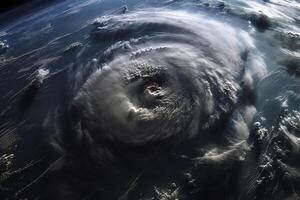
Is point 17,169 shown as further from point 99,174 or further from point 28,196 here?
point 99,174

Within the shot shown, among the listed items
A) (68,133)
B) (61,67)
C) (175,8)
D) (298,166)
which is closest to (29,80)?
(61,67)

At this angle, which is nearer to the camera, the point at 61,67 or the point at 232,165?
the point at 232,165

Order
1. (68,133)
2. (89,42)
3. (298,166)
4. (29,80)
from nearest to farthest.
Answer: (298,166)
(68,133)
(29,80)
(89,42)

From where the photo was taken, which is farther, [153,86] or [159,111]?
[153,86]

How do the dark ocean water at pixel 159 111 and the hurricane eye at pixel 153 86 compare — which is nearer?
the dark ocean water at pixel 159 111

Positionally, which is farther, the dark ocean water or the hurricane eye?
the hurricane eye

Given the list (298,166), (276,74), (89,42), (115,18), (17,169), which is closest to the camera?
(298,166)

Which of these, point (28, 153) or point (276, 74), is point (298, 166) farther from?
point (28, 153)

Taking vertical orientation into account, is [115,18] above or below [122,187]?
above
